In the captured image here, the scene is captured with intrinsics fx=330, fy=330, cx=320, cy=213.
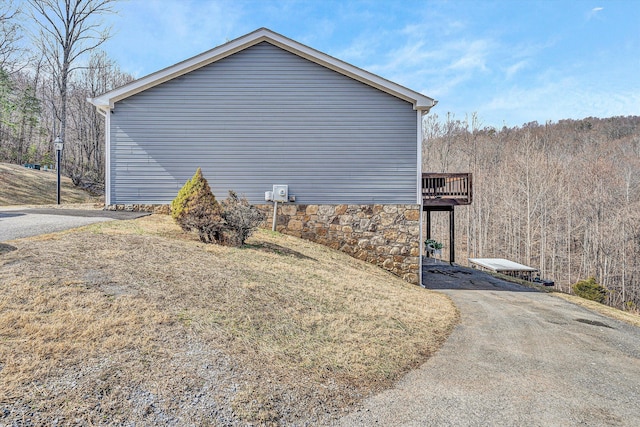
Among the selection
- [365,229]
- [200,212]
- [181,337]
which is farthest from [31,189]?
[181,337]

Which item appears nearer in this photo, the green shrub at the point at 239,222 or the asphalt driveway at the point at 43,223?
the asphalt driveway at the point at 43,223

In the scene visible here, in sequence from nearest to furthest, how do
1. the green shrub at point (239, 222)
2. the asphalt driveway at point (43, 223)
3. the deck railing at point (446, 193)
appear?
1. the asphalt driveway at point (43, 223)
2. the green shrub at point (239, 222)
3. the deck railing at point (446, 193)

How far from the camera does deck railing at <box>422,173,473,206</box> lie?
11.9 metres

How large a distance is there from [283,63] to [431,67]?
1474cm

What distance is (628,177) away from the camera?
2355 cm

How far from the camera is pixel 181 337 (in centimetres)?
330

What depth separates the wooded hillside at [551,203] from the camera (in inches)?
875

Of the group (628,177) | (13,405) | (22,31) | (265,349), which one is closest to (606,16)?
(628,177)

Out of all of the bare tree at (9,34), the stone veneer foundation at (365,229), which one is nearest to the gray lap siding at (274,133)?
the stone veneer foundation at (365,229)

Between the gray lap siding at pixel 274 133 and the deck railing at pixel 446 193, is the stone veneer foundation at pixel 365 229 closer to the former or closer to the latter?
the gray lap siding at pixel 274 133

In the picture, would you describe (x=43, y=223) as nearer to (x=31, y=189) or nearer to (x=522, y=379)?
(x=522, y=379)

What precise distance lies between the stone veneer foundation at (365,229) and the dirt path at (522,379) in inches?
128

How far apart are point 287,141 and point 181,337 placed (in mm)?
7131

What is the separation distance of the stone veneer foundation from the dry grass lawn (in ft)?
11.9
